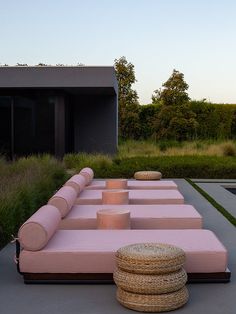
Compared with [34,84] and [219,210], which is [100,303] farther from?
[34,84]

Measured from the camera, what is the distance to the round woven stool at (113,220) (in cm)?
603

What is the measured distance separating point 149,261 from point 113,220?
1906 millimetres

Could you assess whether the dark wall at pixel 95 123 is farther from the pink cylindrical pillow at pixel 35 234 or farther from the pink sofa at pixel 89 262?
the pink sofa at pixel 89 262

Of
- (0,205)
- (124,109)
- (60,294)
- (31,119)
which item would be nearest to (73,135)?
(31,119)

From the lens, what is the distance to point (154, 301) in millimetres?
4137

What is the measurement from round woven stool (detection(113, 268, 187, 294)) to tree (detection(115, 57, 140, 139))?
25.1 m

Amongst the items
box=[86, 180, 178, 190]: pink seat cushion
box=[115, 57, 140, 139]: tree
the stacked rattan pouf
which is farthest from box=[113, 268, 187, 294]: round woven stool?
box=[115, 57, 140, 139]: tree

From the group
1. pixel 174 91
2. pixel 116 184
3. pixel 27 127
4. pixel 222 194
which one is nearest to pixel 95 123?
pixel 27 127

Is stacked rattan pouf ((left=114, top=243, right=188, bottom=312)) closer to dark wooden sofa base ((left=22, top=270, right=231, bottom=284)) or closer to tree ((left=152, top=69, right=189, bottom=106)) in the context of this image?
dark wooden sofa base ((left=22, top=270, right=231, bottom=284))

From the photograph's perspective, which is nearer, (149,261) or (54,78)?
(149,261)

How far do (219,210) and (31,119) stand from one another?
10.3 m

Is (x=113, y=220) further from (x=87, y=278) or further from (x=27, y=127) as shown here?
(x=27, y=127)

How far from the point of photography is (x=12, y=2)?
63.4 ft

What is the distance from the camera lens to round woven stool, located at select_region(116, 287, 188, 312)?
163 inches
